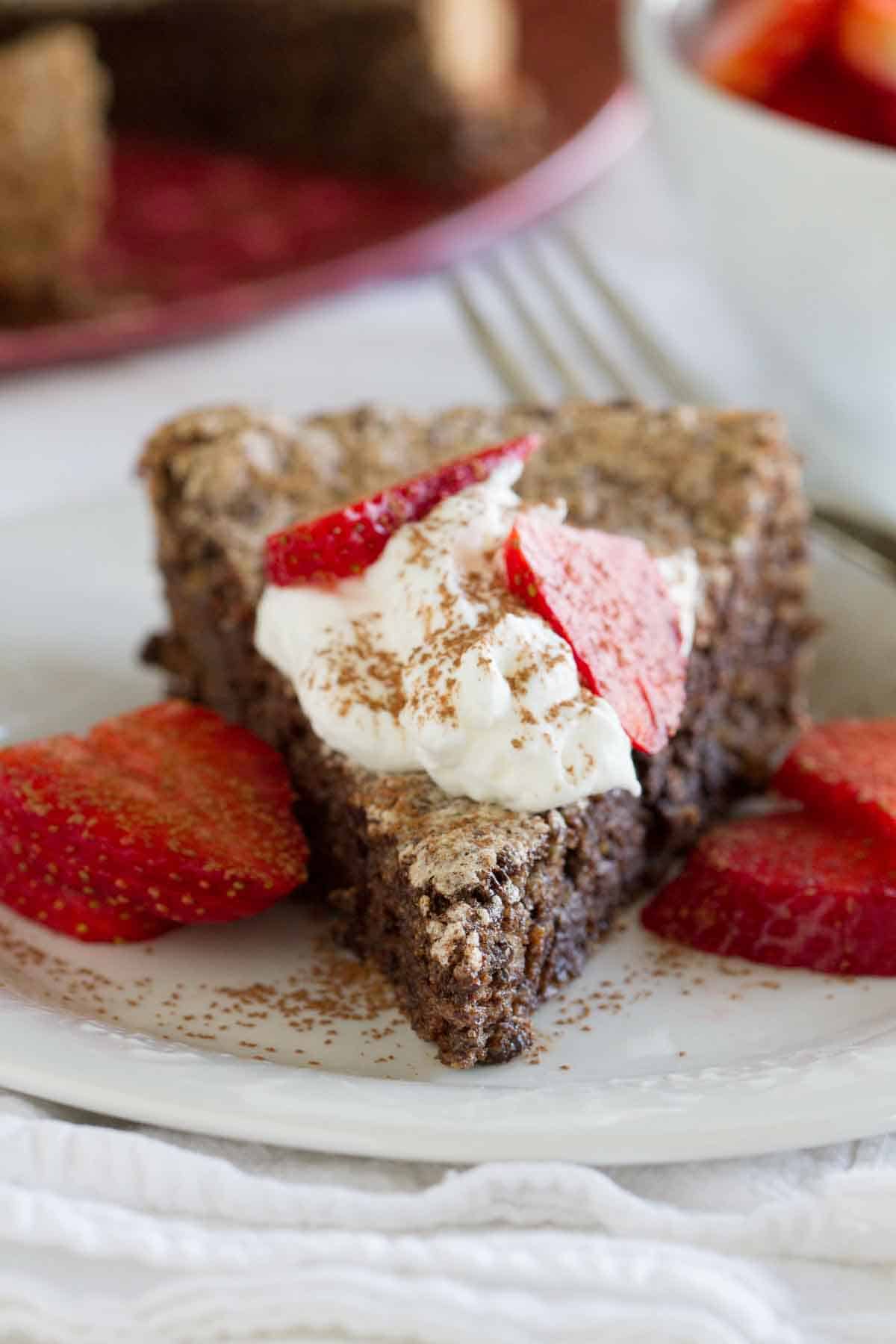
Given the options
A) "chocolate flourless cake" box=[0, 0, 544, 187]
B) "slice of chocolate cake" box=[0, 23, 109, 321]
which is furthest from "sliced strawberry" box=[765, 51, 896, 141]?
"slice of chocolate cake" box=[0, 23, 109, 321]

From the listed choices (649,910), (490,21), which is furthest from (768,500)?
(490,21)

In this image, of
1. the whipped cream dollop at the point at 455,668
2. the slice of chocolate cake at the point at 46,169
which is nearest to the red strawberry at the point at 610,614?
the whipped cream dollop at the point at 455,668

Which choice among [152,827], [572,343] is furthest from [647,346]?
[152,827]

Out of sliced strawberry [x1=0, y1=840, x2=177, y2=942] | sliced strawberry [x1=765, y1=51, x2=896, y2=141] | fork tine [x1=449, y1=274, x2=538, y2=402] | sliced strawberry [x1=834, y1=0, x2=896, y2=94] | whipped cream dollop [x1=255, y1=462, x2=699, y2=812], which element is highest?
sliced strawberry [x1=834, y1=0, x2=896, y2=94]

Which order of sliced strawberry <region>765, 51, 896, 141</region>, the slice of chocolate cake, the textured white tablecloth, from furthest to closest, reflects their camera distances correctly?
the slice of chocolate cake, sliced strawberry <region>765, 51, 896, 141</region>, the textured white tablecloth

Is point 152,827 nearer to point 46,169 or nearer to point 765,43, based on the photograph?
point 765,43

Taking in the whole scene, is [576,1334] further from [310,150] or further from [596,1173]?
[310,150]

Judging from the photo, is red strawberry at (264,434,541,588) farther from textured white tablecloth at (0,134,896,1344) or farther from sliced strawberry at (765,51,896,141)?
sliced strawberry at (765,51,896,141)
